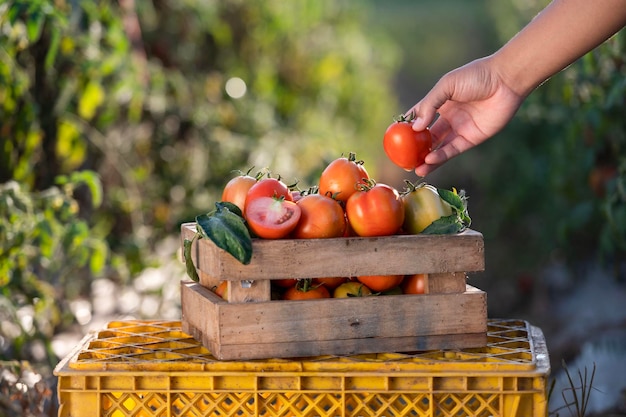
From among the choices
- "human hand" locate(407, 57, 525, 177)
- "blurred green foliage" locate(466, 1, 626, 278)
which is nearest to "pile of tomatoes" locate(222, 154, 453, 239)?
"human hand" locate(407, 57, 525, 177)

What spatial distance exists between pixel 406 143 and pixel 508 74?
32 cm

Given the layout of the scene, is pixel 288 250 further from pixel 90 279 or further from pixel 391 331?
pixel 90 279

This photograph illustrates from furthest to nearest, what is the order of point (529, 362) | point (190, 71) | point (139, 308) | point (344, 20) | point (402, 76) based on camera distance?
point (402, 76) < point (344, 20) < point (190, 71) < point (139, 308) < point (529, 362)

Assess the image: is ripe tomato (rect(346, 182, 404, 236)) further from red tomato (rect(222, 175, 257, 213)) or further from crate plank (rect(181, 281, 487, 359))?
red tomato (rect(222, 175, 257, 213))

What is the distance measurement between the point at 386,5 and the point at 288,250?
27.5m

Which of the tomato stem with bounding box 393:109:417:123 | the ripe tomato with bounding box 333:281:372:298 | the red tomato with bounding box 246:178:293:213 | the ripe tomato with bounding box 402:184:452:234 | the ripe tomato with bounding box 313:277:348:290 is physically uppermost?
the tomato stem with bounding box 393:109:417:123

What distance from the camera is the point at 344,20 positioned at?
816cm

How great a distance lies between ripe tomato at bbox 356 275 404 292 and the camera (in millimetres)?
2445

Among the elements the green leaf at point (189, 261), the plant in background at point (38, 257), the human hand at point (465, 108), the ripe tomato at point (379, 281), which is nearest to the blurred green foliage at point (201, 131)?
the plant in background at point (38, 257)

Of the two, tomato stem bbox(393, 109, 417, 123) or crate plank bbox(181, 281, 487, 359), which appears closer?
crate plank bbox(181, 281, 487, 359)

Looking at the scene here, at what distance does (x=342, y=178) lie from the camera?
Result: 2.57m

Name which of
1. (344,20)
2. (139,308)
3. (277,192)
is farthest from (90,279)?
(344,20)

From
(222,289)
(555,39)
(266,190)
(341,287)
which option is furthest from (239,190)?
(555,39)

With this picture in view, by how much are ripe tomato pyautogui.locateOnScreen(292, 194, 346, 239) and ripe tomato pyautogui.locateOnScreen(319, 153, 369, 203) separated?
0.11m
